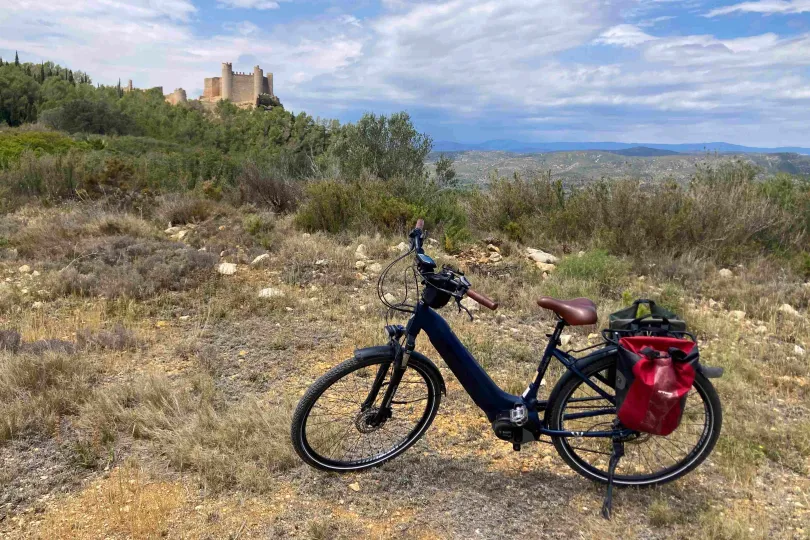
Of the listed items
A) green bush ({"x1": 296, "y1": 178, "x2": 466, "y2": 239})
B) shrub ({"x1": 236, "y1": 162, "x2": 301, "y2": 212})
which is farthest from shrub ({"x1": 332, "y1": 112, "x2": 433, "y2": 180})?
green bush ({"x1": 296, "y1": 178, "x2": 466, "y2": 239})

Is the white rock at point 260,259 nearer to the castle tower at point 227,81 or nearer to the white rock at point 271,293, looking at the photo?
the white rock at point 271,293

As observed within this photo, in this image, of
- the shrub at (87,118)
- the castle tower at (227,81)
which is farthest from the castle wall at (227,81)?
the shrub at (87,118)

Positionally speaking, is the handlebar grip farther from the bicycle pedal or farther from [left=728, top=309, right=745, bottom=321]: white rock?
[left=728, top=309, right=745, bottom=321]: white rock

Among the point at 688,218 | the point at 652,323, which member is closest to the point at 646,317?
the point at 652,323

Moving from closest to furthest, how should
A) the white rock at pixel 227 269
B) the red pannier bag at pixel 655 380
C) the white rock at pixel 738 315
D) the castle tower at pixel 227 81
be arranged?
the red pannier bag at pixel 655 380, the white rock at pixel 738 315, the white rock at pixel 227 269, the castle tower at pixel 227 81

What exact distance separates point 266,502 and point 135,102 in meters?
56.7

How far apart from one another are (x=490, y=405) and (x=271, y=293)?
339 centimetres

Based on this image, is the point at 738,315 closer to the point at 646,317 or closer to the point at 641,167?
the point at 646,317

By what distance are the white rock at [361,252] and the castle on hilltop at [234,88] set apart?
76049 millimetres

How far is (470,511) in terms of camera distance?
2.54 meters

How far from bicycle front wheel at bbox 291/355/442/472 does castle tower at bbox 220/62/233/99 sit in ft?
277

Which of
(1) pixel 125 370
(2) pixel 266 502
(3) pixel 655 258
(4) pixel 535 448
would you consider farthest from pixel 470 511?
(3) pixel 655 258

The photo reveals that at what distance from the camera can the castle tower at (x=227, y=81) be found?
77500 millimetres

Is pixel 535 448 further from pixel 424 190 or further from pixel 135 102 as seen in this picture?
pixel 135 102
